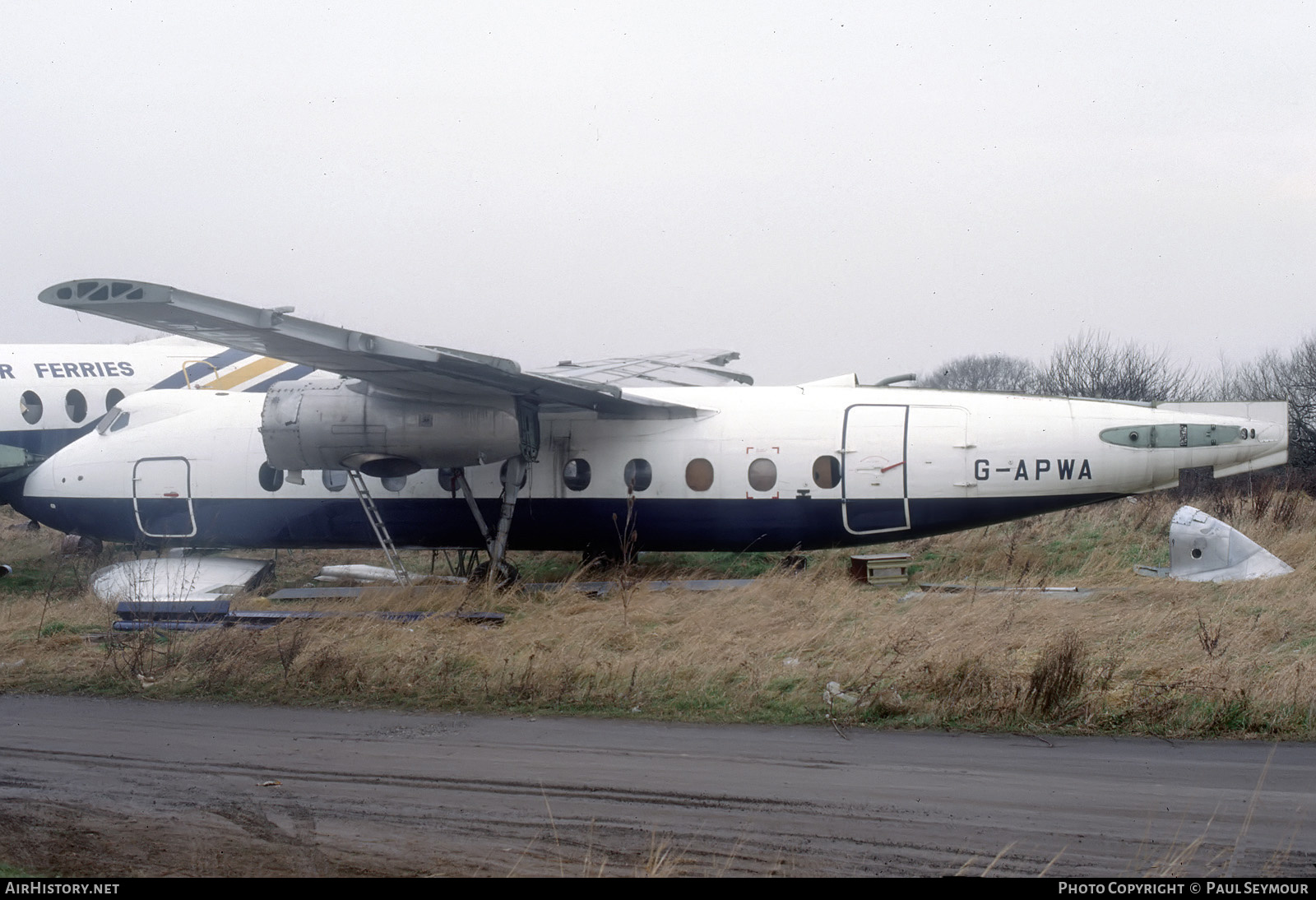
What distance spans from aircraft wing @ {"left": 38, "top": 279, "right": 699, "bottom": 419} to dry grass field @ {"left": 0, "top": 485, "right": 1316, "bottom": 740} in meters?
2.86

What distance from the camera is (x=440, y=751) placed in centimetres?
799

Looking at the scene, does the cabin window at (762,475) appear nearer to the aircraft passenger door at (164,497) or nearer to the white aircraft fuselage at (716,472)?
the white aircraft fuselage at (716,472)

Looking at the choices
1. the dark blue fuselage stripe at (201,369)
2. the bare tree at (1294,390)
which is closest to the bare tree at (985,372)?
the bare tree at (1294,390)

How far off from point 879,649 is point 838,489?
182 inches

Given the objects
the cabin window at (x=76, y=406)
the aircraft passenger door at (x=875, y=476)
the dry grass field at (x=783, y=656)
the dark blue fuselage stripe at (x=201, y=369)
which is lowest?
the dry grass field at (x=783, y=656)

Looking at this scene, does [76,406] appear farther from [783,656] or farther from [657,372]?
[783,656]

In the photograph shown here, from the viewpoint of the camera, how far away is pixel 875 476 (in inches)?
582

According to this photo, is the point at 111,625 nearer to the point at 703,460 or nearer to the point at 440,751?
the point at 440,751

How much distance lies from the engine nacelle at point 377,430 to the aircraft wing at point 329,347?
12.4 inches

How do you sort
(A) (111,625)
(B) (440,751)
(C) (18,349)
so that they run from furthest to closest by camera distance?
(C) (18,349)
(A) (111,625)
(B) (440,751)

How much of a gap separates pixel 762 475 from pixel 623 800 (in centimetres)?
870

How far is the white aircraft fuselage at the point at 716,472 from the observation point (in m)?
14.6

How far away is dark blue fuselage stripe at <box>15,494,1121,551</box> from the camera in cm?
1487

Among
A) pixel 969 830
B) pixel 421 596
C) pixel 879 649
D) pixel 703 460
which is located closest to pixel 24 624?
pixel 421 596
